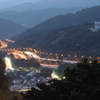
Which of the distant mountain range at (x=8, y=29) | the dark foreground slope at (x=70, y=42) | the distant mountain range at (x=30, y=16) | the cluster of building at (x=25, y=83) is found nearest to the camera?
the cluster of building at (x=25, y=83)

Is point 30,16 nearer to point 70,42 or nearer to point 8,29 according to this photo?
point 8,29

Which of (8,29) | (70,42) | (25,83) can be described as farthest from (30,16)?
(25,83)

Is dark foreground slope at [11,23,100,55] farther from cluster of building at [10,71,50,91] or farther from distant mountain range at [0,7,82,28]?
distant mountain range at [0,7,82,28]

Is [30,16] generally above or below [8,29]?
above

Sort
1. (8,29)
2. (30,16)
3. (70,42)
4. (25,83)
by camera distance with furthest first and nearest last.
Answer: (30,16)
(8,29)
(70,42)
(25,83)

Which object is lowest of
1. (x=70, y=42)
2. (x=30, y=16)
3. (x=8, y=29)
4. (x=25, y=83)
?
Result: (x=25, y=83)

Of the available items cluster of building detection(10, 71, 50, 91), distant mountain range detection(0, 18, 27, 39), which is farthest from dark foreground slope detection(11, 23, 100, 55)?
distant mountain range detection(0, 18, 27, 39)

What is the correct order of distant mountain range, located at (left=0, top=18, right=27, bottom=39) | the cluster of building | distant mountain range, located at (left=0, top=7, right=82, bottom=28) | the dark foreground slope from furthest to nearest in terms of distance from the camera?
distant mountain range, located at (left=0, top=7, right=82, bottom=28) → distant mountain range, located at (left=0, top=18, right=27, bottom=39) → the dark foreground slope → the cluster of building

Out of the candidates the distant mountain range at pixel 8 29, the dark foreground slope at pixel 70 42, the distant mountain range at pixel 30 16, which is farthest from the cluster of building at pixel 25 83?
the distant mountain range at pixel 30 16

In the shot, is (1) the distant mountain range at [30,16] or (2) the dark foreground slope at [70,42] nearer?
(2) the dark foreground slope at [70,42]

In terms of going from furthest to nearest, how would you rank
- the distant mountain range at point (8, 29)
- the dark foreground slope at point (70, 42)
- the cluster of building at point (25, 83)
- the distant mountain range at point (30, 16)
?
the distant mountain range at point (30, 16), the distant mountain range at point (8, 29), the dark foreground slope at point (70, 42), the cluster of building at point (25, 83)

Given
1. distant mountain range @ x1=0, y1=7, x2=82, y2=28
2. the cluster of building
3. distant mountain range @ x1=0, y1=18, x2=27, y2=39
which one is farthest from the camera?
distant mountain range @ x1=0, y1=7, x2=82, y2=28

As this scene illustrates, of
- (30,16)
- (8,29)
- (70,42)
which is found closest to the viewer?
(70,42)

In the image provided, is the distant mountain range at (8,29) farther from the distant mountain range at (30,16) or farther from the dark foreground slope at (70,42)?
the dark foreground slope at (70,42)
